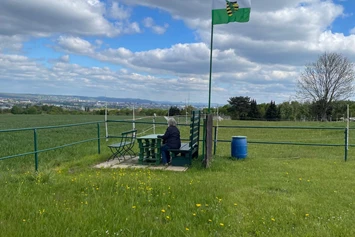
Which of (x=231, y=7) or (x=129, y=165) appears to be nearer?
(x=129, y=165)

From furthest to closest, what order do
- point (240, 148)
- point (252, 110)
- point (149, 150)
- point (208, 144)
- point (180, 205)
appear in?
point (252, 110), point (240, 148), point (149, 150), point (208, 144), point (180, 205)

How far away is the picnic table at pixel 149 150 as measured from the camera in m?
8.90

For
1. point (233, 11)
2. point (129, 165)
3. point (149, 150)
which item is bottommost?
point (129, 165)

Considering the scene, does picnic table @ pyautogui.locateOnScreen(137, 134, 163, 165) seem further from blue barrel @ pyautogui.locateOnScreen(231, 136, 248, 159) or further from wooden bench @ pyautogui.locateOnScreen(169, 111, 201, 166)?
blue barrel @ pyautogui.locateOnScreen(231, 136, 248, 159)

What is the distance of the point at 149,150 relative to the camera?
30.2 ft

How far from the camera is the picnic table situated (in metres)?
8.90

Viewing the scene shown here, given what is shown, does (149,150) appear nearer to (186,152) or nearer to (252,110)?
(186,152)

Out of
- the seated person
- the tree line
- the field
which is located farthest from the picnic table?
the tree line

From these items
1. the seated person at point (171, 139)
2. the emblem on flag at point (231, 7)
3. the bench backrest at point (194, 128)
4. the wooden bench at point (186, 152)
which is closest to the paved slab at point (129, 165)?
the wooden bench at point (186, 152)

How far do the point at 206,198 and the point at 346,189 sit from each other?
10.0 feet

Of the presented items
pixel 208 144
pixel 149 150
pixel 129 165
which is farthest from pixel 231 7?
pixel 129 165

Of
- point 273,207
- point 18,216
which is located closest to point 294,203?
point 273,207

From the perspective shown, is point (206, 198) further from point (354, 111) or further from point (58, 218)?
point (354, 111)

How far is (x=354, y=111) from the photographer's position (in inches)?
2202
